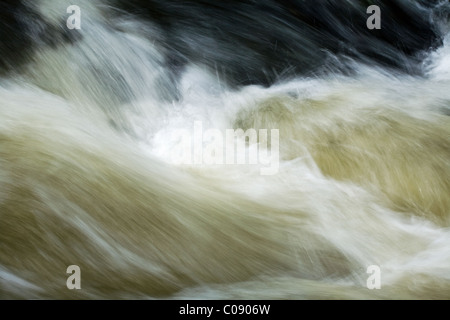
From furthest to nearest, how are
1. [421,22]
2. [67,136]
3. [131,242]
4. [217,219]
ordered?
1. [421,22]
2. [67,136]
3. [217,219]
4. [131,242]

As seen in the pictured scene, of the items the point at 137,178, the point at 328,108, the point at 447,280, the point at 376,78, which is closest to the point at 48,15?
the point at 137,178

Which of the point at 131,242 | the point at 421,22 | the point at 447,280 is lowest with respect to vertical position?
the point at 447,280

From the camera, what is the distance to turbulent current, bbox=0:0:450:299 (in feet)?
10.7

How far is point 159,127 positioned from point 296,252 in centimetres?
136

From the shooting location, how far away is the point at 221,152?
415cm

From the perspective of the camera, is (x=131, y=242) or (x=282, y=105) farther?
(x=282, y=105)

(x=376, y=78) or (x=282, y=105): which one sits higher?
(x=376, y=78)

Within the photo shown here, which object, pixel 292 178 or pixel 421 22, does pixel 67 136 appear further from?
pixel 421 22

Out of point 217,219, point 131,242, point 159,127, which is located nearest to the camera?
point 131,242

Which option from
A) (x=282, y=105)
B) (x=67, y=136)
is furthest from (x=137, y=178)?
(x=282, y=105)

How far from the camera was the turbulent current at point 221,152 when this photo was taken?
3258 mm

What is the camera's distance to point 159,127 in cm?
437

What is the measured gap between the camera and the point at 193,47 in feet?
16.4

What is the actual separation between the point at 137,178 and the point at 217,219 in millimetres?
474
